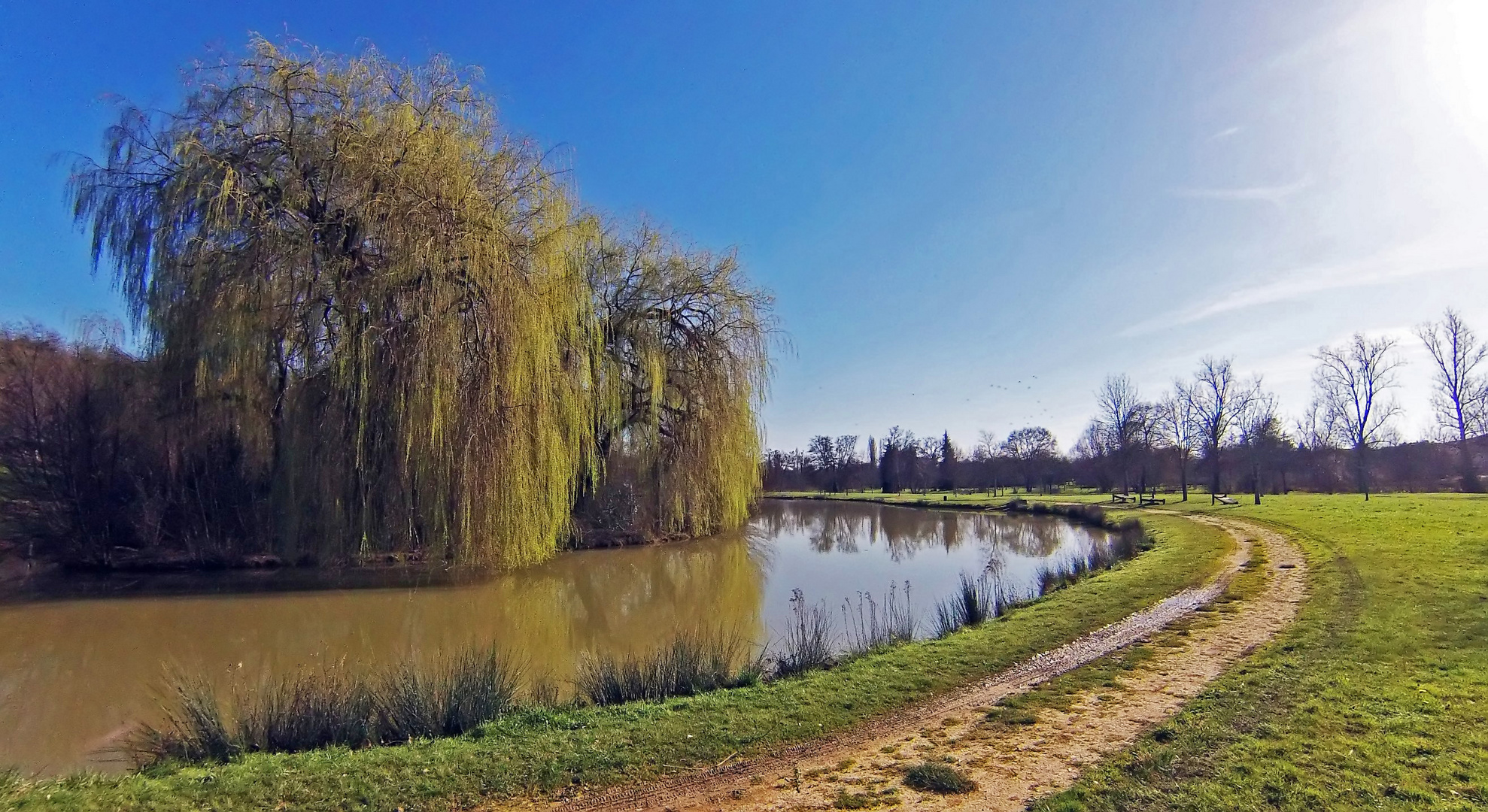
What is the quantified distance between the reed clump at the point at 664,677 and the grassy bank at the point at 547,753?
0.39 meters

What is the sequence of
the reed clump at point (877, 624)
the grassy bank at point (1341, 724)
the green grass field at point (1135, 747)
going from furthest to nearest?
the reed clump at point (877, 624), the green grass field at point (1135, 747), the grassy bank at point (1341, 724)

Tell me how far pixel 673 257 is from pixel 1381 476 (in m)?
48.3

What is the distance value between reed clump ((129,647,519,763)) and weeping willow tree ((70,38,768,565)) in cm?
797

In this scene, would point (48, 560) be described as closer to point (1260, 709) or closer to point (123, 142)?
point (123, 142)

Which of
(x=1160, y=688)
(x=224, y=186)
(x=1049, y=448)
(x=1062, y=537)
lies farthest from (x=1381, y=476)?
(x=224, y=186)

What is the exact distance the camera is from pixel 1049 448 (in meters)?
64.2

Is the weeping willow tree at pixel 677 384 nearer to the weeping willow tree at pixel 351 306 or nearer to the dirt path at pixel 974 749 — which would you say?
the weeping willow tree at pixel 351 306

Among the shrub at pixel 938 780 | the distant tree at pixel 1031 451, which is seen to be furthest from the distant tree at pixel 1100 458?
the shrub at pixel 938 780

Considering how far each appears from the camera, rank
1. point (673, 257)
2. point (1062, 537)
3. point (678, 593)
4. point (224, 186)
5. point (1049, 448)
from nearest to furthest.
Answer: point (224, 186), point (678, 593), point (673, 257), point (1062, 537), point (1049, 448)

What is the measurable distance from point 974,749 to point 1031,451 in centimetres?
6374

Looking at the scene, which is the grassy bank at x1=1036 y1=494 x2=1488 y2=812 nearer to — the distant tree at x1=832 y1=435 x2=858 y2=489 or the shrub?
the shrub

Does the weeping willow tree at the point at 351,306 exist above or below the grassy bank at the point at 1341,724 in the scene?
above

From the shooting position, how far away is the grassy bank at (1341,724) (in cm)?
375

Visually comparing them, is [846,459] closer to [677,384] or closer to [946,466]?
[946,466]
